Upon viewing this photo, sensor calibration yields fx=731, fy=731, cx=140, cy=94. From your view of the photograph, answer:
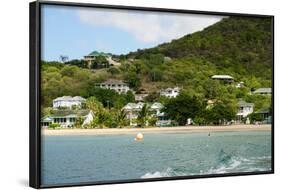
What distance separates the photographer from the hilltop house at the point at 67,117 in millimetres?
8742

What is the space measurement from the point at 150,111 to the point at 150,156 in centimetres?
58

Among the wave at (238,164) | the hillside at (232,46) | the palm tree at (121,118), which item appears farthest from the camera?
the wave at (238,164)

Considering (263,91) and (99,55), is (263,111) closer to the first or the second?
(263,91)

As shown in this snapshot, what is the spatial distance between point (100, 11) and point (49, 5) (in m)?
0.69

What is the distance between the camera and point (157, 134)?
948 cm

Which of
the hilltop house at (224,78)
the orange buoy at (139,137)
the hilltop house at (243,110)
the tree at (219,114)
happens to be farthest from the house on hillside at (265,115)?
the orange buoy at (139,137)

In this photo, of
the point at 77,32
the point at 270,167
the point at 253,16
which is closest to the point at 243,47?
the point at 253,16

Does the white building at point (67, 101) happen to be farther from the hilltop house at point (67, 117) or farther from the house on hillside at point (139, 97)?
the house on hillside at point (139, 97)

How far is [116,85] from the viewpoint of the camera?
922cm

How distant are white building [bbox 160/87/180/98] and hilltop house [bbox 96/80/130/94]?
1.68 feet

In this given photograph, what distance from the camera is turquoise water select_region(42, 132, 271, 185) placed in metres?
8.84

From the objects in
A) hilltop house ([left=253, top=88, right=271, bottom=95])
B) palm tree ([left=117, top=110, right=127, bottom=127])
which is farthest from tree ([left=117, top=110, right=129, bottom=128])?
hilltop house ([left=253, top=88, right=271, bottom=95])

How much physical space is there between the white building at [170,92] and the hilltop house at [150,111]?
0.16m

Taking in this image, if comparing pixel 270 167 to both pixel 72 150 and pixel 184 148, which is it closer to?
pixel 184 148
